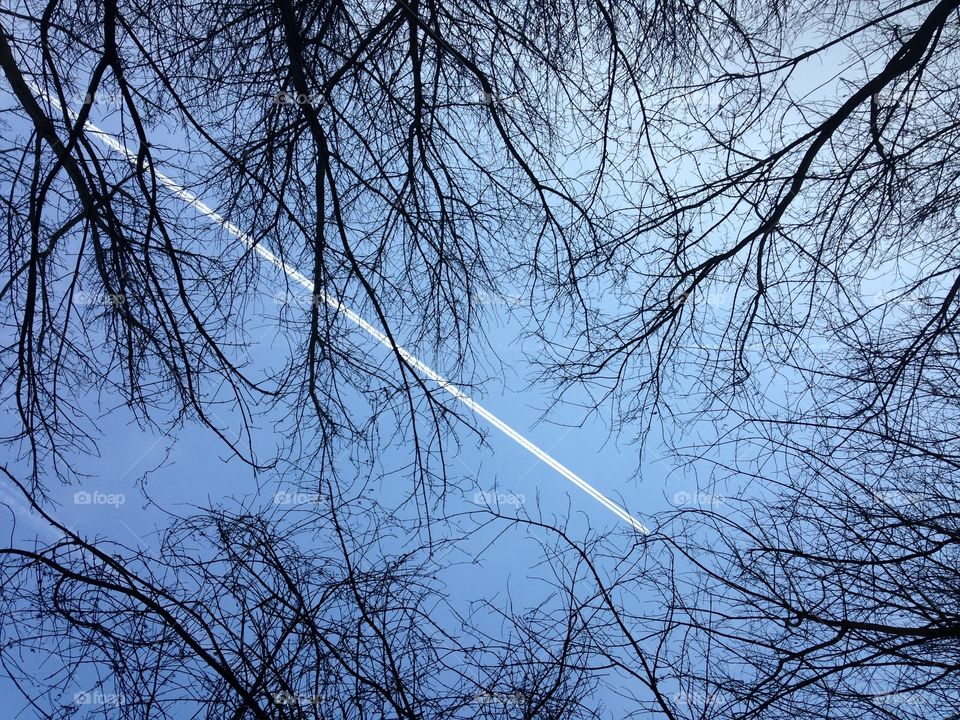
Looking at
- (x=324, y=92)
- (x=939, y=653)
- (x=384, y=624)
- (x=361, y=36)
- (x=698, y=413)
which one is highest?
(x=361, y=36)

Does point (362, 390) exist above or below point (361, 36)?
below

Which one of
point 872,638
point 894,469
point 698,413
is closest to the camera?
point 872,638

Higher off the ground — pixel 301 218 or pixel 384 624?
pixel 301 218

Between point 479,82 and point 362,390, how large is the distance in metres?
1.79

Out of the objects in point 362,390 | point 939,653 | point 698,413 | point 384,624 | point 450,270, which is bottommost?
point 384,624

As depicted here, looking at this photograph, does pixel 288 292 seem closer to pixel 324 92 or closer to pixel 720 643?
pixel 324 92

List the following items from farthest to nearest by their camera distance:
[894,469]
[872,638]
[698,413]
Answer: [698,413], [894,469], [872,638]

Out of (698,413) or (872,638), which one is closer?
(872,638)

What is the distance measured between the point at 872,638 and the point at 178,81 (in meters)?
4.57

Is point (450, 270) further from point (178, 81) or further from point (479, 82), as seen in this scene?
point (178, 81)

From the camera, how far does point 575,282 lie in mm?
3883

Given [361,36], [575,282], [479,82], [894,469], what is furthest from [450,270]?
[894,469]

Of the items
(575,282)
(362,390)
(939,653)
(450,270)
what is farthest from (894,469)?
(362,390)

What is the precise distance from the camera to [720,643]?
333 centimetres
